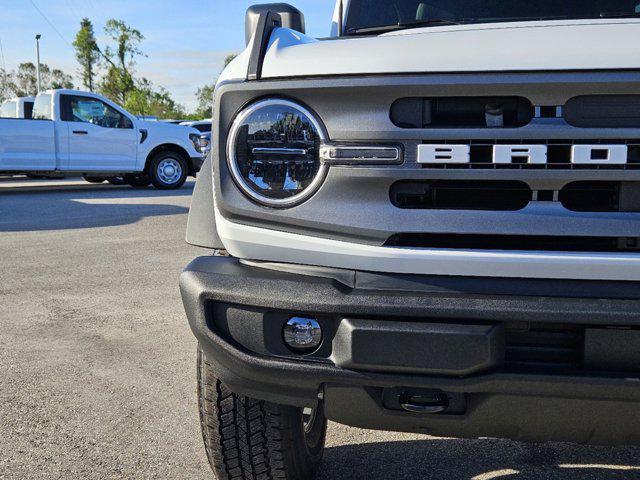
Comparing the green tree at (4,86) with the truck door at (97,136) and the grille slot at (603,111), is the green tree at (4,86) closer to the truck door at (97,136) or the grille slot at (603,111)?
the truck door at (97,136)

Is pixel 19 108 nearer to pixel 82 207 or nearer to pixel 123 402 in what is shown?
pixel 82 207


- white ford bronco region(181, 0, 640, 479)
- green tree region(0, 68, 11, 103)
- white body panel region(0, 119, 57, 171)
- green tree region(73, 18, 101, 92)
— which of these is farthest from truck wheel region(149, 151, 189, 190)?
green tree region(0, 68, 11, 103)

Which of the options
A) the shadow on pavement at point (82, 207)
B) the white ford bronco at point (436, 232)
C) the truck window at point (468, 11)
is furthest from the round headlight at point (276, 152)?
the shadow on pavement at point (82, 207)

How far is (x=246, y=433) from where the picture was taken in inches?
87.4

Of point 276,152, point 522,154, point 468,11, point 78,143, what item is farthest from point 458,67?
point 78,143

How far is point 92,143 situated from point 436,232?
13.0 m

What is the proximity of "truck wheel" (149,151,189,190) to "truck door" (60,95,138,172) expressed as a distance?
470mm

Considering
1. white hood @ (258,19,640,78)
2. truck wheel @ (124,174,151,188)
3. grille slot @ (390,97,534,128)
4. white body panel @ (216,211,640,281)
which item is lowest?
truck wheel @ (124,174,151,188)

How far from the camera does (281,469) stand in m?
2.27

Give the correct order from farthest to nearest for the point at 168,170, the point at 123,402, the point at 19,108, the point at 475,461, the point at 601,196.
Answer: the point at 168,170
the point at 19,108
the point at 123,402
the point at 475,461
the point at 601,196

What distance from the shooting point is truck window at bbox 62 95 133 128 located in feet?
44.4

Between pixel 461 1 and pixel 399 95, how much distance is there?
1.60m

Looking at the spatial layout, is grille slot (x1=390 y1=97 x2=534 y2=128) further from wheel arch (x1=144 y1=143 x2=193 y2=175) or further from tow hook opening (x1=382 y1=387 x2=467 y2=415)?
wheel arch (x1=144 y1=143 x2=193 y2=175)

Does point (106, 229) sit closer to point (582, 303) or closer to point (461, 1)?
point (461, 1)
